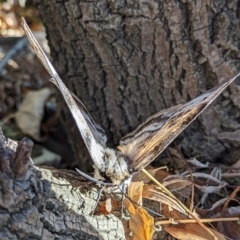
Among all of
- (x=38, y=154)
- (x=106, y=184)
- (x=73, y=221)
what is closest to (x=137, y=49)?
(x=106, y=184)

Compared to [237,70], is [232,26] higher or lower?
higher

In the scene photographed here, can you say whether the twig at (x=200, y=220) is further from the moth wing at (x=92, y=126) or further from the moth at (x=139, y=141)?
the moth wing at (x=92, y=126)

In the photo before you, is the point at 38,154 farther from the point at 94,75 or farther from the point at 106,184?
the point at 106,184

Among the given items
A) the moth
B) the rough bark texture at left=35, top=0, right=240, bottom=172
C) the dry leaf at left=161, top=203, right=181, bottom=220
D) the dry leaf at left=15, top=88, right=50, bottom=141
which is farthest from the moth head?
the dry leaf at left=15, top=88, right=50, bottom=141

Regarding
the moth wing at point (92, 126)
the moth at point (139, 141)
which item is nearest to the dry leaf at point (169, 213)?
the moth at point (139, 141)

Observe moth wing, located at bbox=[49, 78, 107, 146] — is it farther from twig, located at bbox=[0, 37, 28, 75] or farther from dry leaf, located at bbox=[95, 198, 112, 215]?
twig, located at bbox=[0, 37, 28, 75]
